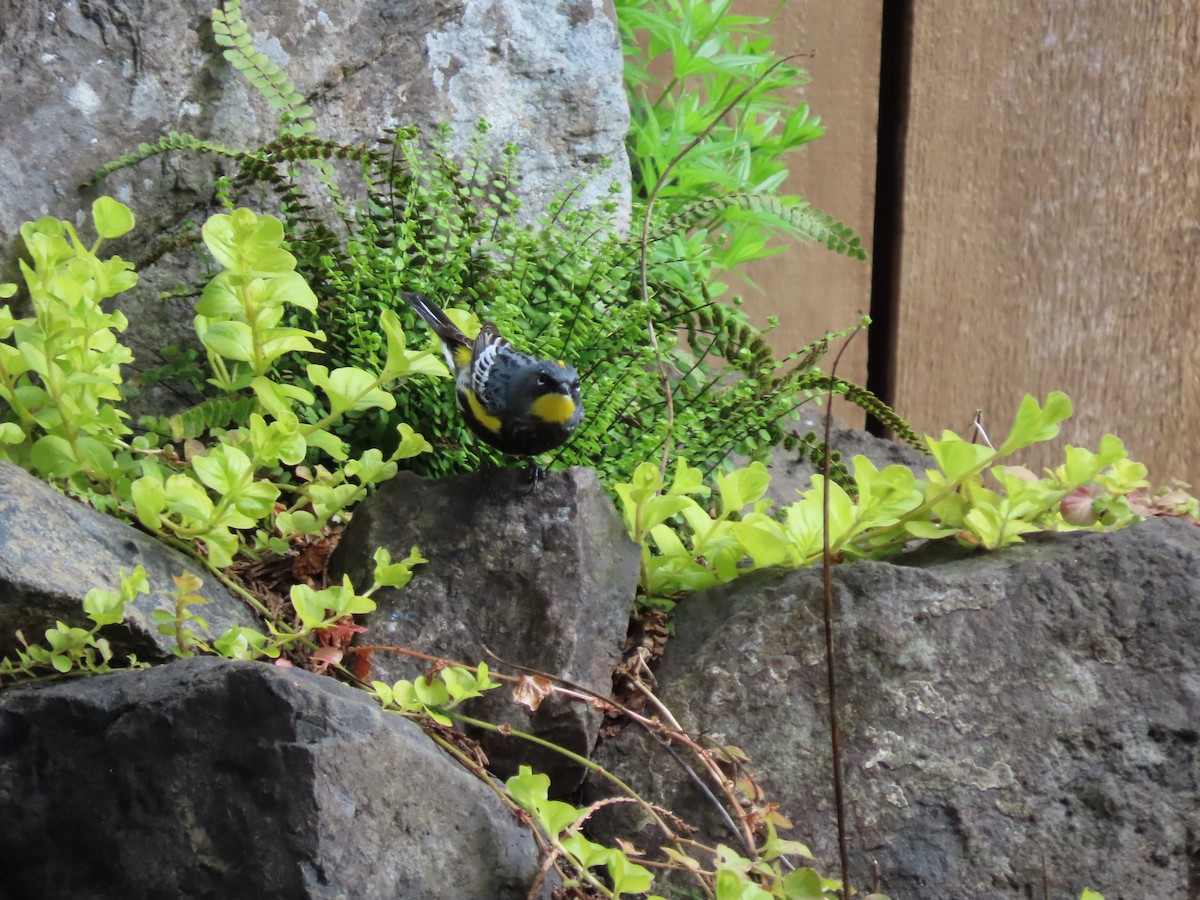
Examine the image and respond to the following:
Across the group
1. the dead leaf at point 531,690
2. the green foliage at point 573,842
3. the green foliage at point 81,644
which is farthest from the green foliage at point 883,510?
the green foliage at point 81,644

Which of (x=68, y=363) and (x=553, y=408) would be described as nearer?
(x=68, y=363)

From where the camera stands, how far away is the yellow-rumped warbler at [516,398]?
2264mm

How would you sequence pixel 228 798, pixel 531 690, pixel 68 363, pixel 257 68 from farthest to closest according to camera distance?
pixel 257 68
pixel 68 363
pixel 531 690
pixel 228 798

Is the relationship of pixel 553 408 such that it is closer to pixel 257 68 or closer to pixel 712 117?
pixel 257 68

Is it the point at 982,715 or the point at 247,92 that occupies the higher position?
the point at 247,92

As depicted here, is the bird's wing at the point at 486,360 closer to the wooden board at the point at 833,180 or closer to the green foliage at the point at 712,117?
the green foliage at the point at 712,117

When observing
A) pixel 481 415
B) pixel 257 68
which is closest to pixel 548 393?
pixel 481 415

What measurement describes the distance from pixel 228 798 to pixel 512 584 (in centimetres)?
75

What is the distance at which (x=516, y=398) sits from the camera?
7.39ft

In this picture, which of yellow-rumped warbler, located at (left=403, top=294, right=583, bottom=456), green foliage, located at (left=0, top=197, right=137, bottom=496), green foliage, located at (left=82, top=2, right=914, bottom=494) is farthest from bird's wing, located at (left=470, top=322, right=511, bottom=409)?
green foliage, located at (left=0, top=197, right=137, bottom=496)

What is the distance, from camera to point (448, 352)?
246 cm

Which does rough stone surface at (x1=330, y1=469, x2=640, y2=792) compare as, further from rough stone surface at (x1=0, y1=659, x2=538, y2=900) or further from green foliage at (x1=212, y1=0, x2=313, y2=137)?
green foliage at (x1=212, y1=0, x2=313, y2=137)

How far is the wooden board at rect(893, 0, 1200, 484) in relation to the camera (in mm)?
3773

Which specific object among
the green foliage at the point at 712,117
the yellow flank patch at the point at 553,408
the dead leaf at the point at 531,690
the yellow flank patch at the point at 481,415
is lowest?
the dead leaf at the point at 531,690
